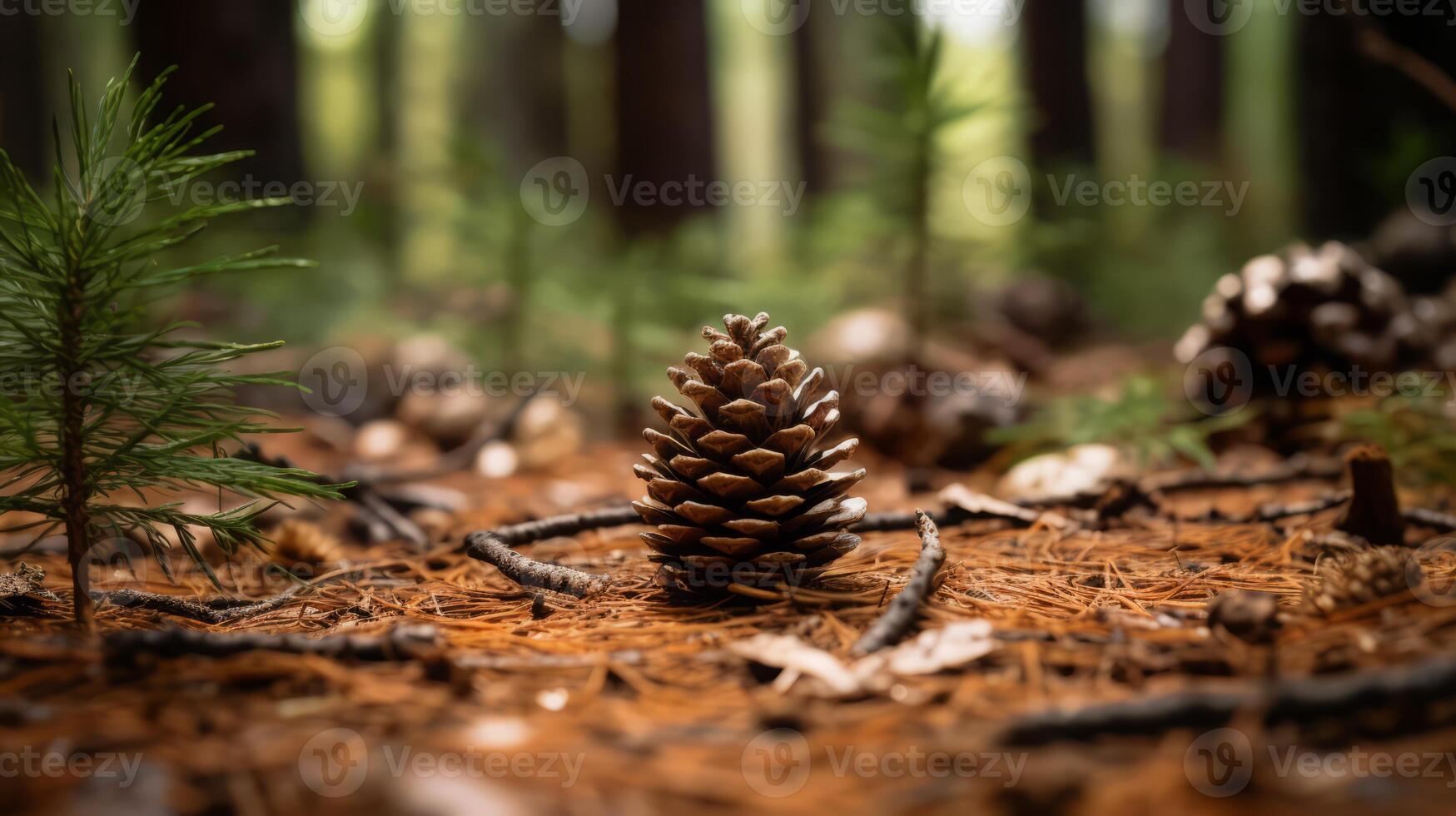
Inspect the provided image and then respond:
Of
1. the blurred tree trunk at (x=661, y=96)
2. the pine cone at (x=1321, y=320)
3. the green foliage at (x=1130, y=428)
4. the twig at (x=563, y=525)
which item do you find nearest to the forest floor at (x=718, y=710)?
the twig at (x=563, y=525)

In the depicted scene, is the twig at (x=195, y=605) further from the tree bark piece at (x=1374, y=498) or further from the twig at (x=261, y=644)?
the tree bark piece at (x=1374, y=498)

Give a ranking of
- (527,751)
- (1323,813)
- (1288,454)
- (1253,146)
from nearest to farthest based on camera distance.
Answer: (1323,813)
(527,751)
(1288,454)
(1253,146)

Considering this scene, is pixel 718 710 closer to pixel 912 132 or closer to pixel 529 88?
pixel 912 132

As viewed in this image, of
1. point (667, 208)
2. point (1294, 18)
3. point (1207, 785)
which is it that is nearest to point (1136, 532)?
point (1207, 785)

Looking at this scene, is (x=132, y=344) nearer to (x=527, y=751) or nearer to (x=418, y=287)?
(x=527, y=751)

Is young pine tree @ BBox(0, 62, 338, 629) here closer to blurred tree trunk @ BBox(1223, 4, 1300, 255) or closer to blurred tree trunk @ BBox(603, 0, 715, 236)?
blurred tree trunk @ BBox(603, 0, 715, 236)
